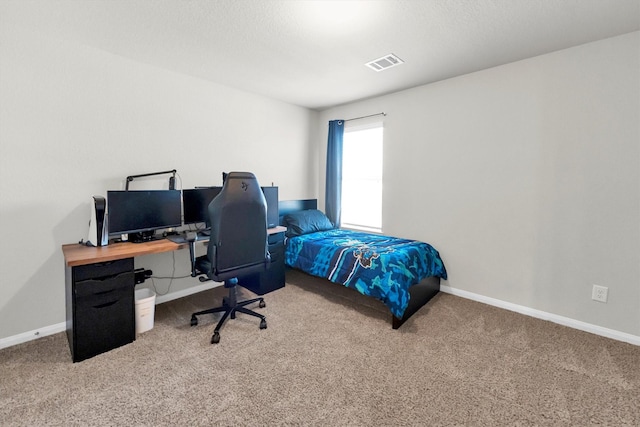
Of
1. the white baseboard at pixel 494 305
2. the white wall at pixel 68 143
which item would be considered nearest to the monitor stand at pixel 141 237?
the white wall at pixel 68 143

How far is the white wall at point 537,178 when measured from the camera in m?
2.29

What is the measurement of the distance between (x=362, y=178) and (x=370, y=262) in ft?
5.83

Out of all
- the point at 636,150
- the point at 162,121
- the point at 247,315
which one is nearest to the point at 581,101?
the point at 636,150

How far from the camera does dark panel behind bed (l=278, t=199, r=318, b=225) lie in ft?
13.5

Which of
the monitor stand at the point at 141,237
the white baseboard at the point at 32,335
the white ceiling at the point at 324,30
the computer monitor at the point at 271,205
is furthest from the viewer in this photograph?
the computer monitor at the point at 271,205

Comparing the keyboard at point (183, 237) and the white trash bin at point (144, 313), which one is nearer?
the white trash bin at point (144, 313)

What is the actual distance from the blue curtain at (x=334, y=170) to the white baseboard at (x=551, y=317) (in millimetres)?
1802

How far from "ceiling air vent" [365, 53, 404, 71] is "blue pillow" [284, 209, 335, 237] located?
1.96 metres

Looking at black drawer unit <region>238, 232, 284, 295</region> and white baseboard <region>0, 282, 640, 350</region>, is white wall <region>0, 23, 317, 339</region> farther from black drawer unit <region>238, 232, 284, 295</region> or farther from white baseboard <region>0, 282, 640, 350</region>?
black drawer unit <region>238, 232, 284, 295</region>

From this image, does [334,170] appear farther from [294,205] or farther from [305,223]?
[305,223]

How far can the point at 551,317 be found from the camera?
2.62 meters

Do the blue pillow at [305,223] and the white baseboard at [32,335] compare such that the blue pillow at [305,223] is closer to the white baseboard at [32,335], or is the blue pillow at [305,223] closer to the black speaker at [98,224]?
the black speaker at [98,224]

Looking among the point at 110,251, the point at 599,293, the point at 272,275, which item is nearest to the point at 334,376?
the point at 272,275

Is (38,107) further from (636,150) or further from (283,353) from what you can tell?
(636,150)
